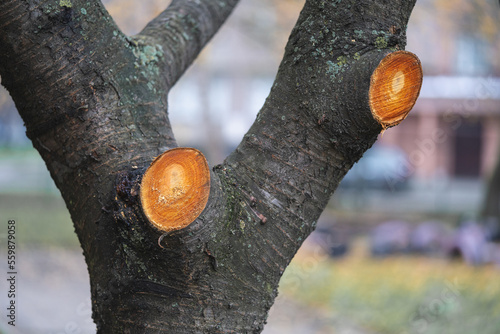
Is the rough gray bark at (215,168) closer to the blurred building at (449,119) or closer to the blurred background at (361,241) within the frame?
the blurred background at (361,241)

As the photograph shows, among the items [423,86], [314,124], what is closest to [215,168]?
[314,124]

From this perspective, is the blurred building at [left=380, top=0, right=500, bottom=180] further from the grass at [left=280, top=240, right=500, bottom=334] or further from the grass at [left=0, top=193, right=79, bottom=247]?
the grass at [left=0, top=193, right=79, bottom=247]

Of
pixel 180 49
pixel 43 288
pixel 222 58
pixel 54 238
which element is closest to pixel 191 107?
pixel 222 58

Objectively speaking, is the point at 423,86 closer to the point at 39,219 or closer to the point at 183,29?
the point at 39,219

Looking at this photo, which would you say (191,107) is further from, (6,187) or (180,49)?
(180,49)

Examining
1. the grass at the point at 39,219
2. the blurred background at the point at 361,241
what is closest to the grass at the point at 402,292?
the blurred background at the point at 361,241
